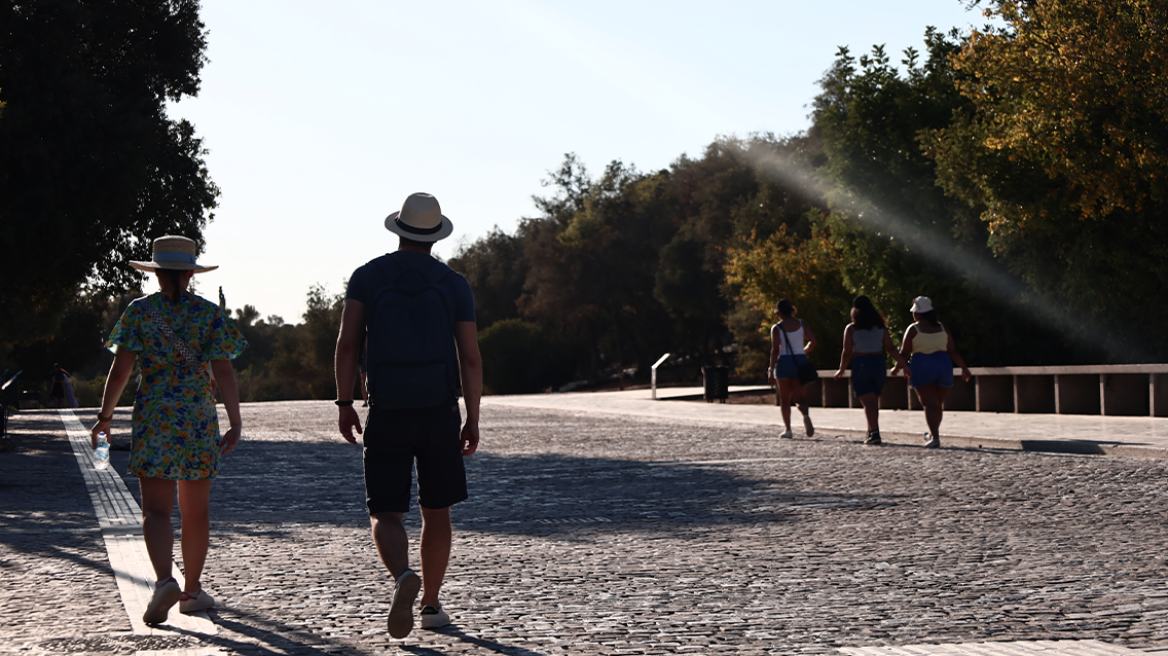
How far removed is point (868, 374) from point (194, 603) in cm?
1092

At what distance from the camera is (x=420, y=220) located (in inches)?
210

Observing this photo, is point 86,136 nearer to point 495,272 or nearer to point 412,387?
point 412,387

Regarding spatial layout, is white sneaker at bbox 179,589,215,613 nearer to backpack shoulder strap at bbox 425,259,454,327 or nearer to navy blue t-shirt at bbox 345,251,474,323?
navy blue t-shirt at bbox 345,251,474,323

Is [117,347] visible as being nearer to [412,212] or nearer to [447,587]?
[412,212]

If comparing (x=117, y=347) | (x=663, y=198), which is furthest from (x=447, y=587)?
(x=663, y=198)

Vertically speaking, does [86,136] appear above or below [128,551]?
above

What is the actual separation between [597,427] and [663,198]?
5046 centimetres

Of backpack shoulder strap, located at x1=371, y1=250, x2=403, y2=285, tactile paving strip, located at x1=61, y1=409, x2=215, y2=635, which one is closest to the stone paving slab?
tactile paving strip, located at x1=61, y1=409, x2=215, y2=635

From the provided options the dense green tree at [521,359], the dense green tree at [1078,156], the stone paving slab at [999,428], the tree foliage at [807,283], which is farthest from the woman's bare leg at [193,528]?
the dense green tree at [521,359]

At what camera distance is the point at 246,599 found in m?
5.85

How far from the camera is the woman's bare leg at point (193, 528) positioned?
5613 millimetres

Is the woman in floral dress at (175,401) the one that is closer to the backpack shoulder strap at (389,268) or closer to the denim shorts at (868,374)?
the backpack shoulder strap at (389,268)

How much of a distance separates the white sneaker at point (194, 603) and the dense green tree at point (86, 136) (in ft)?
56.0

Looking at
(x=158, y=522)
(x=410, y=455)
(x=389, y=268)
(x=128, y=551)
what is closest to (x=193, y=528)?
(x=158, y=522)
